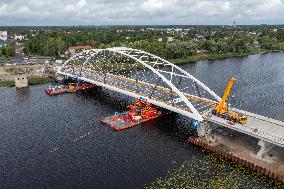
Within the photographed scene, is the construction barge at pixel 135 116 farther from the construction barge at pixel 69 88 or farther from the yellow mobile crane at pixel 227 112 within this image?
the construction barge at pixel 69 88

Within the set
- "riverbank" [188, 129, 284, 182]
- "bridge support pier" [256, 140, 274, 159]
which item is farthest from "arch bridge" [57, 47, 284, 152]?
"riverbank" [188, 129, 284, 182]

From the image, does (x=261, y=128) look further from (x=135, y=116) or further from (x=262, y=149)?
(x=135, y=116)

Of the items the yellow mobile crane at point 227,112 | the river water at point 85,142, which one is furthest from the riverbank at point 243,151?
the yellow mobile crane at point 227,112

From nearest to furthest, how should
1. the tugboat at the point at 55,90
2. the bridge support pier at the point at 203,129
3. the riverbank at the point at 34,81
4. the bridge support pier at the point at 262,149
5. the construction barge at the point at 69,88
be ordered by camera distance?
the bridge support pier at the point at 262,149 → the bridge support pier at the point at 203,129 → the tugboat at the point at 55,90 → the construction barge at the point at 69,88 → the riverbank at the point at 34,81

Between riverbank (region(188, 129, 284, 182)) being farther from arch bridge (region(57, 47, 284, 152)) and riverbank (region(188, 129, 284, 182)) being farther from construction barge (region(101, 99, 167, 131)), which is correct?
construction barge (region(101, 99, 167, 131))

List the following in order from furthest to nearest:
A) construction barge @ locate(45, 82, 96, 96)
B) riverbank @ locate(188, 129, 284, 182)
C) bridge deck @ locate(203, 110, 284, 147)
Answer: construction barge @ locate(45, 82, 96, 96)
bridge deck @ locate(203, 110, 284, 147)
riverbank @ locate(188, 129, 284, 182)

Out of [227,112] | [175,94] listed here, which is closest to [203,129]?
[227,112]
